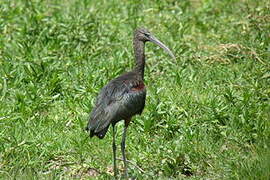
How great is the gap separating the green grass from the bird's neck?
66 cm

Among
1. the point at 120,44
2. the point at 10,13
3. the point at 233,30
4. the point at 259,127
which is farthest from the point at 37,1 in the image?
the point at 259,127

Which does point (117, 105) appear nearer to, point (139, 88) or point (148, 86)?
point (139, 88)

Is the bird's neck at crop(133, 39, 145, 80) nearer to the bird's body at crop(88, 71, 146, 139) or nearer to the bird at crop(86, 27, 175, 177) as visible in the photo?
the bird at crop(86, 27, 175, 177)

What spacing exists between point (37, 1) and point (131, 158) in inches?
193

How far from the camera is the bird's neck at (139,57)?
8219 millimetres

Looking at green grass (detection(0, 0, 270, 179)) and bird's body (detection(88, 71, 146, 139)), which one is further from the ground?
bird's body (detection(88, 71, 146, 139))

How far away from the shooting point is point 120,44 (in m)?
10.9

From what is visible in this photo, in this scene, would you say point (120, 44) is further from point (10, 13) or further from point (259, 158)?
point (259, 158)

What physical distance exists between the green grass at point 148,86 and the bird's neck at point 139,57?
2.18 ft

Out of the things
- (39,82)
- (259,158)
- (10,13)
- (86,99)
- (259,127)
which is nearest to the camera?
(259,158)

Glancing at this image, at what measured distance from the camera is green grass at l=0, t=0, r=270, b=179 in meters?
7.86

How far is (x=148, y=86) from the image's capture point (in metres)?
9.73

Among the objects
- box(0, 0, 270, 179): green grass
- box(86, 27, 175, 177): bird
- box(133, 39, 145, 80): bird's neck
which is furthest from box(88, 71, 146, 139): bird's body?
box(0, 0, 270, 179): green grass

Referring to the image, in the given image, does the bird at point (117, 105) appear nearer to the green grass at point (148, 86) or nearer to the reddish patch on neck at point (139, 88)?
the reddish patch on neck at point (139, 88)
